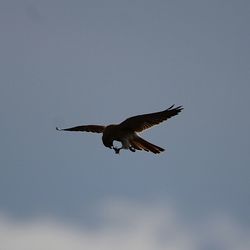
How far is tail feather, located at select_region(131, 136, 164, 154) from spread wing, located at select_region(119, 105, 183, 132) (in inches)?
10.5

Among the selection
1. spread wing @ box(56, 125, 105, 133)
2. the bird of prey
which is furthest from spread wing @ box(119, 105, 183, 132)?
spread wing @ box(56, 125, 105, 133)

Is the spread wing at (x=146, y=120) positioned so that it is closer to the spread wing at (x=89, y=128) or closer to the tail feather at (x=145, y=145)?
the tail feather at (x=145, y=145)

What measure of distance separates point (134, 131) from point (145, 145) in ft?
1.54

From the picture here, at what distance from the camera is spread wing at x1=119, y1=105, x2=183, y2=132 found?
21531mm

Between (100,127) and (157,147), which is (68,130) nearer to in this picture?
(100,127)

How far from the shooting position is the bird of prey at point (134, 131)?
854 inches

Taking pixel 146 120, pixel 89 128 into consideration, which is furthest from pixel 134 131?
pixel 89 128

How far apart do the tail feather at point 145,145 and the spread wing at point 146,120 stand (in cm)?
27

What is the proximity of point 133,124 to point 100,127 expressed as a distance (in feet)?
6.22

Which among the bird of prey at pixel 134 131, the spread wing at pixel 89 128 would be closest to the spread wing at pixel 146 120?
the bird of prey at pixel 134 131

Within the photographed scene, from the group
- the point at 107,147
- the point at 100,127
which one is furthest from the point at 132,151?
the point at 100,127

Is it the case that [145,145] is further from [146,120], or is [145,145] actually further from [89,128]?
[89,128]

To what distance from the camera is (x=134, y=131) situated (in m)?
22.1

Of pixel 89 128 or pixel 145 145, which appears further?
pixel 89 128
